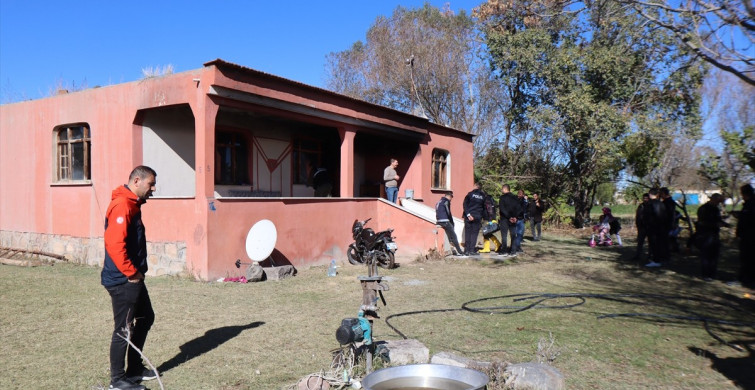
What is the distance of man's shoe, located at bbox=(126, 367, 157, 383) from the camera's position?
4.45 m

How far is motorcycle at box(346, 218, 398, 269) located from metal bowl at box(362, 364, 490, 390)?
24.6ft

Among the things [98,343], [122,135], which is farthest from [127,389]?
[122,135]

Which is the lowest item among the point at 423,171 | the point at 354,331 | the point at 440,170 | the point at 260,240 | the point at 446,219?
the point at 354,331

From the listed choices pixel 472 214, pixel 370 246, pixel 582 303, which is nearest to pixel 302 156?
pixel 370 246

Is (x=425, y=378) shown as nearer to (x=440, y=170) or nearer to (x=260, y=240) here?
(x=260, y=240)

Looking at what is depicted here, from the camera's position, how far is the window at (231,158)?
13195 millimetres

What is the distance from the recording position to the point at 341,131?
13781 mm

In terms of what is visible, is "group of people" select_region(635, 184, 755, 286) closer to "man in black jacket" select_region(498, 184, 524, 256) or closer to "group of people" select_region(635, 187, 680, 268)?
"group of people" select_region(635, 187, 680, 268)

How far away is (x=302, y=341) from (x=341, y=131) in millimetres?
8600

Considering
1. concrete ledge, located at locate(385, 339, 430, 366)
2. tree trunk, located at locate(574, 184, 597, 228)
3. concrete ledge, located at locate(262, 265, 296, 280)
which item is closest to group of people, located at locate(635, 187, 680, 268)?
concrete ledge, located at locate(262, 265, 296, 280)

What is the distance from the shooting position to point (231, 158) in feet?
44.3

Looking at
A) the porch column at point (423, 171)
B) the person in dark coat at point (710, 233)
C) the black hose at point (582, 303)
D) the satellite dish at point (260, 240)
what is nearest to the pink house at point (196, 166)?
the satellite dish at point (260, 240)

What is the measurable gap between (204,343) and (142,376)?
119cm

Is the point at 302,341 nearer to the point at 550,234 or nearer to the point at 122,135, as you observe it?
the point at 122,135
